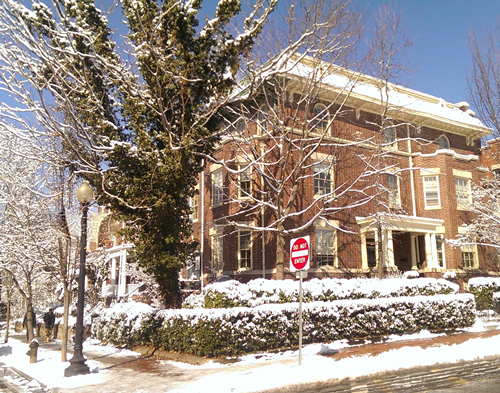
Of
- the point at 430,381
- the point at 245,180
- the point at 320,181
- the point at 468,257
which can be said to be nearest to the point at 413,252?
the point at 468,257

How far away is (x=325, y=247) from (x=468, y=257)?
31.4ft

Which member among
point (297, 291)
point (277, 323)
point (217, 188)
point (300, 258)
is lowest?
point (277, 323)

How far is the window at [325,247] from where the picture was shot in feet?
70.3

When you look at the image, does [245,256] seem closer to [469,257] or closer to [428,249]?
[428,249]

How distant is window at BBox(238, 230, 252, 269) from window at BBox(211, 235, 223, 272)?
1.37m

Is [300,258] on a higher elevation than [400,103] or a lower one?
lower

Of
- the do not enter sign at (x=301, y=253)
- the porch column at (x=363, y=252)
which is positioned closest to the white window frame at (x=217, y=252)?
the porch column at (x=363, y=252)

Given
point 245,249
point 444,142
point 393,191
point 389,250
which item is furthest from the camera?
point 444,142

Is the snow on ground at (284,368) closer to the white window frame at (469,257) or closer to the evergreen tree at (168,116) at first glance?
the evergreen tree at (168,116)

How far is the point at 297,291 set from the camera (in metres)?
13.3

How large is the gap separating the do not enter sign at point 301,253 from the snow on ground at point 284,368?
2.16m

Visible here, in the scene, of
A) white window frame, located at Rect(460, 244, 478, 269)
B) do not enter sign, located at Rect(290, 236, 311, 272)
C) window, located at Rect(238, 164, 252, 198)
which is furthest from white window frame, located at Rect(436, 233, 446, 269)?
do not enter sign, located at Rect(290, 236, 311, 272)

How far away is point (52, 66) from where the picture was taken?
1220 centimetres

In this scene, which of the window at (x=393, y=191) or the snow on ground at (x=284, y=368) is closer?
the snow on ground at (x=284, y=368)
